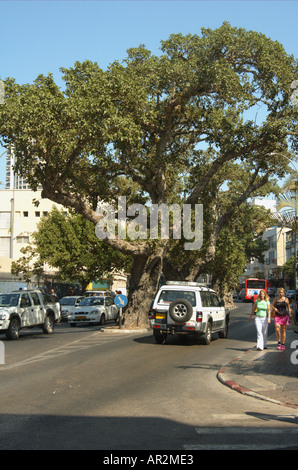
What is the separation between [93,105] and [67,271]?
2688 cm

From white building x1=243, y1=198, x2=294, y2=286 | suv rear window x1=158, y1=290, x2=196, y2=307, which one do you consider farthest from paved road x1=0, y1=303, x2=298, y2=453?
white building x1=243, y1=198, x2=294, y2=286

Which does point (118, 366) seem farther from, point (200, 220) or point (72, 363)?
point (200, 220)

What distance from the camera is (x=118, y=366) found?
13.0 m

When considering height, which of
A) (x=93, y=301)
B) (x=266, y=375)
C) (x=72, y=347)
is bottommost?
(x=72, y=347)

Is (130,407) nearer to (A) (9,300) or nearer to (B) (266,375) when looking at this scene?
(B) (266,375)

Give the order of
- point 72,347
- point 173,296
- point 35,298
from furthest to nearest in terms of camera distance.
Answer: point 35,298, point 173,296, point 72,347

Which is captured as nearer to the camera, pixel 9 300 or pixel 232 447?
pixel 232 447

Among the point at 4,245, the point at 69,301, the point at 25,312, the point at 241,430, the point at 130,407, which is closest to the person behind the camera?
the point at 241,430

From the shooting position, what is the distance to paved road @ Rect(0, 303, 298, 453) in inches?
246

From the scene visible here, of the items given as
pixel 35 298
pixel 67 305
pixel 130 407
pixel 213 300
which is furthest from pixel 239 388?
pixel 67 305

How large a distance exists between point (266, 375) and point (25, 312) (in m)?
12.0

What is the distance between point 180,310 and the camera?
17328mm

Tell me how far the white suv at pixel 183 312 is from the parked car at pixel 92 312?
11668 mm
